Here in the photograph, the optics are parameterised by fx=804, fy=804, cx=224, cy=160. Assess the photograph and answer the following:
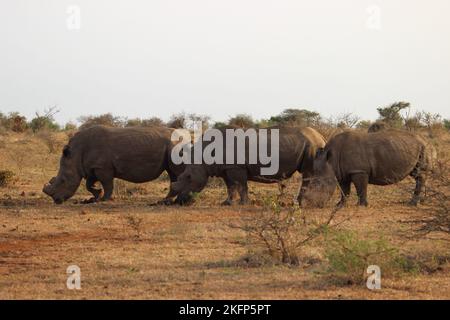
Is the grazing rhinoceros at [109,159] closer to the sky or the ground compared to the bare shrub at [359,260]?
closer to the sky

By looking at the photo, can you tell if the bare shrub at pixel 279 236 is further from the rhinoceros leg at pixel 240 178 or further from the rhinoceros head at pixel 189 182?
the rhinoceros head at pixel 189 182

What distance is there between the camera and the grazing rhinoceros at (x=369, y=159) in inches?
609

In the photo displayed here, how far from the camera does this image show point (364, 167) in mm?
15602

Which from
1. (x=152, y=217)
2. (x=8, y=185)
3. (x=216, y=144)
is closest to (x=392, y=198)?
(x=216, y=144)

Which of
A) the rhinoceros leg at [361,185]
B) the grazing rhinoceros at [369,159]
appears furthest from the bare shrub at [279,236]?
the rhinoceros leg at [361,185]

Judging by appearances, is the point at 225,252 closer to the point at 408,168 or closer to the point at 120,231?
the point at 120,231

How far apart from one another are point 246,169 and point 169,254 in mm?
6097

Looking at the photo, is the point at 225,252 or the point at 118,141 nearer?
the point at 225,252

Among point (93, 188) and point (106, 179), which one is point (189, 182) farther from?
point (93, 188)

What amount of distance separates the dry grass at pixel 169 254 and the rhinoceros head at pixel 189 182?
0.30 metres

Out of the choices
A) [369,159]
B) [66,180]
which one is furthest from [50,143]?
[369,159]

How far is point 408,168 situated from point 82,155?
21.9 feet

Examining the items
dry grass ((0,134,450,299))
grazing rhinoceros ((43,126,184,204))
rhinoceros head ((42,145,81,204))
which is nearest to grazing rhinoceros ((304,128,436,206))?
dry grass ((0,134,450,299))

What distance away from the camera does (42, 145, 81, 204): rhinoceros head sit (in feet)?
53.8
